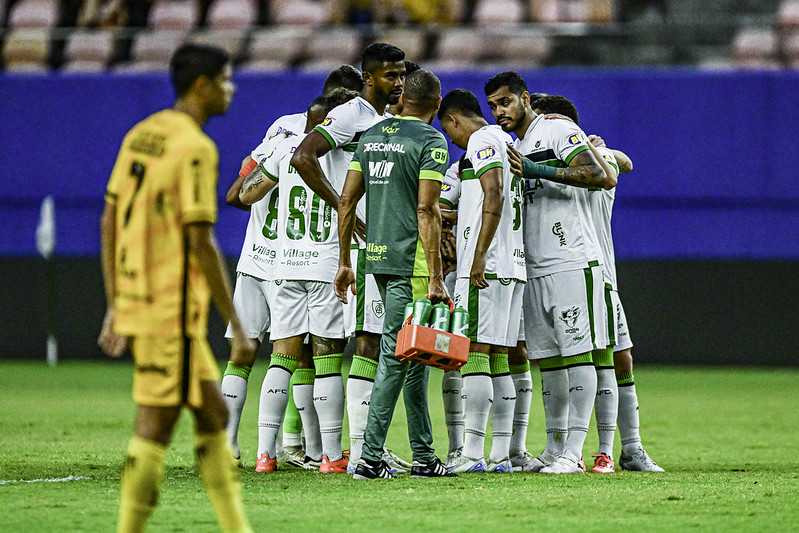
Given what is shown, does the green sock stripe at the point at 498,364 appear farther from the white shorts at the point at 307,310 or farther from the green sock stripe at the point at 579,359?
the white shorts at the point at 307,310

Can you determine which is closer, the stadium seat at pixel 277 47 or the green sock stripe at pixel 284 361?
the green sock stripe at pixel 284 361

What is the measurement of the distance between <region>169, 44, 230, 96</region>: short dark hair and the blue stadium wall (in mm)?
12192

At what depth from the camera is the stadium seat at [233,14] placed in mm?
18625

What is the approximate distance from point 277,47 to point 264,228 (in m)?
10.3

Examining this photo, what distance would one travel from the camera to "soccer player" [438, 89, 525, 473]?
7.13 m

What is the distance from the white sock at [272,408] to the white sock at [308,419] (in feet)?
1.06

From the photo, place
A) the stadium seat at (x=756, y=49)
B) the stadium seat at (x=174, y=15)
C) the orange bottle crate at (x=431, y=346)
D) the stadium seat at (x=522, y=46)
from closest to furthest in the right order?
the orange bottle crate at (x=431, y=346) → the stadium seat at (x=756, y=49) → the stadium seat at (x=522, y=46) → the stadium seat at (x=174, y=15)

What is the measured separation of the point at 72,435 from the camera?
920 cm

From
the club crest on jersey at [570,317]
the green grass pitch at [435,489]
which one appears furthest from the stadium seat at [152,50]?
the club crest on jersey at [570,317]

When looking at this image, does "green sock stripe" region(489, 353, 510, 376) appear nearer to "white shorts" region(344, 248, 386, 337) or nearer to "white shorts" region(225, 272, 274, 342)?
"white shorts" region(344, 248, 386, 337)

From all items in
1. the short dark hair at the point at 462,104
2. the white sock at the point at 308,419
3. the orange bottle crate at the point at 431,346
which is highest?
the short dark hair at the point at 462,104

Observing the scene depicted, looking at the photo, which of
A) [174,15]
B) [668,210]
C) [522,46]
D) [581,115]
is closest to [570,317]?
[581,115]

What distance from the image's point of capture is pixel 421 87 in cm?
687

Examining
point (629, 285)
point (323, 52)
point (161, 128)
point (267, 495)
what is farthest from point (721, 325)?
point (161, 128)
